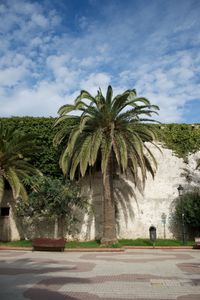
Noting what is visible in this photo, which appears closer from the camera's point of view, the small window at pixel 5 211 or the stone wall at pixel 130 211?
the stone wall at pixel 130 211

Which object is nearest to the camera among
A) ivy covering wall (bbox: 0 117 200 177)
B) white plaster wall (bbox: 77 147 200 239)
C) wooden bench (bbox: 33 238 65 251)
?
wooden bench (bbox: 33 238 65 251)

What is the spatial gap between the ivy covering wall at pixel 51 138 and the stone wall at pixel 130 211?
232 centimetres

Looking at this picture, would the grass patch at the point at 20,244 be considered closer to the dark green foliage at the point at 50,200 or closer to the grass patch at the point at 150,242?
the dark green foliage at the point at 50,200

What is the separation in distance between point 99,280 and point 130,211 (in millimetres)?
14267

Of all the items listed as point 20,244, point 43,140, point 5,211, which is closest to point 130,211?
point 20,244

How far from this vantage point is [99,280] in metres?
10.1

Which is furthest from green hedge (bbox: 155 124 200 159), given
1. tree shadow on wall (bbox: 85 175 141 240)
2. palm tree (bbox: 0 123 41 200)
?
palm tree (bbox: 0 123 41 200)

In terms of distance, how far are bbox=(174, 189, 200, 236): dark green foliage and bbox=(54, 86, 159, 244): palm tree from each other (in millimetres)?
3788

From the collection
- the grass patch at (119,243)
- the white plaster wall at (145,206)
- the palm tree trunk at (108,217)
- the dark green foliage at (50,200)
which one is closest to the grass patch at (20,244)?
the grass patch at (119,243)

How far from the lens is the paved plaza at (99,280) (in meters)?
8.23

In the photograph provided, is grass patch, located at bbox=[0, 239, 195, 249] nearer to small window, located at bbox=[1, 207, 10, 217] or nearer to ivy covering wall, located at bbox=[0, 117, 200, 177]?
small window, located at bbox=[1, 207, 10, 217]

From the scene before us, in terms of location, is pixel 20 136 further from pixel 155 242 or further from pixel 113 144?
pixel 155 242

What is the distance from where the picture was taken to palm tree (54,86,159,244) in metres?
20.5

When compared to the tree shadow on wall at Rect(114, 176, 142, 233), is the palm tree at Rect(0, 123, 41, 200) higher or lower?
higher
